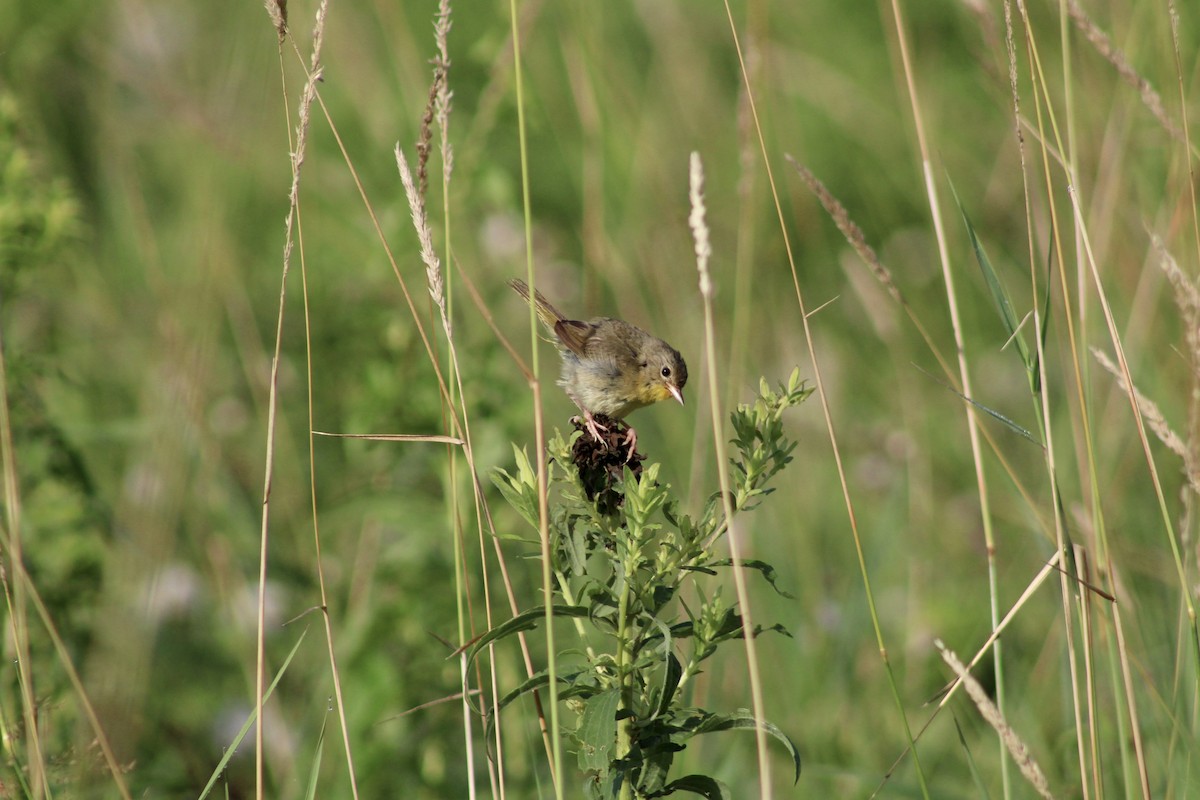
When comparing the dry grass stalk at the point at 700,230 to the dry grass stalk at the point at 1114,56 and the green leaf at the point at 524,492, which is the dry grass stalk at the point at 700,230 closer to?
the green leaf at the point at 524,492

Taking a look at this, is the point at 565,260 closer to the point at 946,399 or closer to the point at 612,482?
the point at 946,399

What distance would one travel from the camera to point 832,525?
14.9ft

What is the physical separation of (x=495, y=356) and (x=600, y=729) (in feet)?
6.49

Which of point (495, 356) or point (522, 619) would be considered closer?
point (522, 619)

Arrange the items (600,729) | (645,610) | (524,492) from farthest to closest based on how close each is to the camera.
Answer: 1. (524,492)
2. (645,610)
3. (600,729)

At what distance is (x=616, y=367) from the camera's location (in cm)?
315

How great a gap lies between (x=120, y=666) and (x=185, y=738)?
1.21ft

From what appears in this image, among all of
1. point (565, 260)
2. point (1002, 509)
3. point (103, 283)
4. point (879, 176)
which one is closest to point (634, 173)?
point (565, 260)

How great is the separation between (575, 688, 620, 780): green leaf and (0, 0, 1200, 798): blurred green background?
0.67m

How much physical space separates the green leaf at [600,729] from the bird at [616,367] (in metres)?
1.62

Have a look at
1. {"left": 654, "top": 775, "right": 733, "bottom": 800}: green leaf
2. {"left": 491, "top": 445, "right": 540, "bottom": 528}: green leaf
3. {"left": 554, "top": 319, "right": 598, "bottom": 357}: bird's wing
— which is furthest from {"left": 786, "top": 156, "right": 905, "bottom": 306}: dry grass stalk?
{"left": 554, "top": 319, "right": 598, "bottom": 357}: bird's wing

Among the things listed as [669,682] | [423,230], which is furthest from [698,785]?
[423,230]

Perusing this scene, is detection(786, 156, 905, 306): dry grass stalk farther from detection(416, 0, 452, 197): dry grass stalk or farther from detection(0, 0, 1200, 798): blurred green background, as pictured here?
detection(416, 0, 452, 197): dry grass stalk

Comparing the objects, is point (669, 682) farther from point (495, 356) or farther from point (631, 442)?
point (495, 356)
